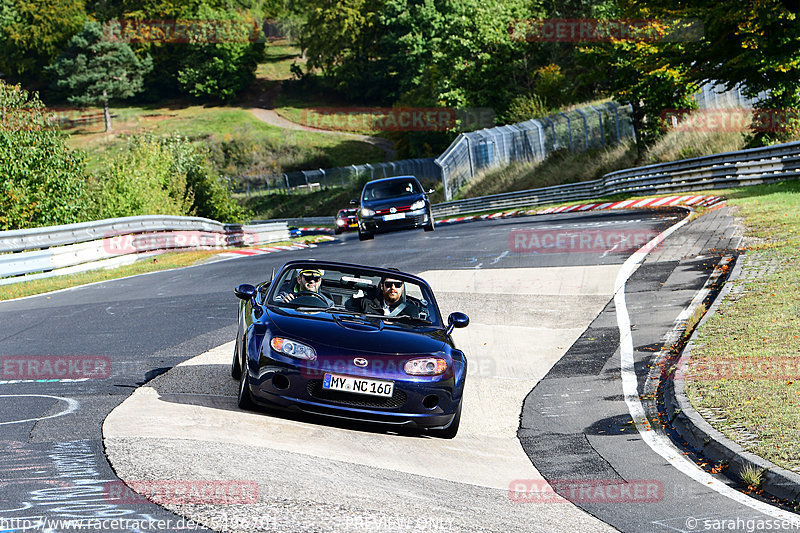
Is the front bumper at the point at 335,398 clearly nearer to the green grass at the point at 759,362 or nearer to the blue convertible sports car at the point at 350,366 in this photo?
the blue convertible sports car at the point at 350,366

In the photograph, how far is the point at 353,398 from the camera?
26.2ft

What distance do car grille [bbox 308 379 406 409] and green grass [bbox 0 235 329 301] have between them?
1177 cm

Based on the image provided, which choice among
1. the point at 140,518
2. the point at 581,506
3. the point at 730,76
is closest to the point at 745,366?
the point at 581,506

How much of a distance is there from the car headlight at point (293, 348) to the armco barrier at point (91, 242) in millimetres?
13148

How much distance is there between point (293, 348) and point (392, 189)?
831 inches

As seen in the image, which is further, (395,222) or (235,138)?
(235,138)

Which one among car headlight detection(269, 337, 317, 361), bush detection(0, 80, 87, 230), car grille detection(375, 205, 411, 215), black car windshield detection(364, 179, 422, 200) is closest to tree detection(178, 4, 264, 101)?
bush detection(0, 80, 87, 230)

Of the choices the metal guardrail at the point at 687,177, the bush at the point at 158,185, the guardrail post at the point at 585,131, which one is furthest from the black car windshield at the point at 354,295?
the guardrail post at the point at 585,131

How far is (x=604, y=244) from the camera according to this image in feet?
71.4

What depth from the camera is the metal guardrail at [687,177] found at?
2909 centimetres

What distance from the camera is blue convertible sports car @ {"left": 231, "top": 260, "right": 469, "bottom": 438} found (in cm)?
797

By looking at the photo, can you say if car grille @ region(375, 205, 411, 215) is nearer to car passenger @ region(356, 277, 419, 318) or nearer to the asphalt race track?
the asphalt race track

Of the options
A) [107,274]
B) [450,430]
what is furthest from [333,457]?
[107,274]

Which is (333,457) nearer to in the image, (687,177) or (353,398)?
(353,398)
